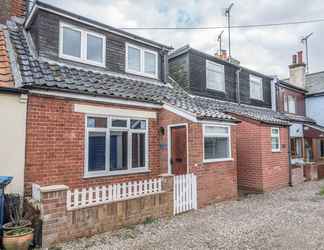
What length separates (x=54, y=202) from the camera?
539 centimetres

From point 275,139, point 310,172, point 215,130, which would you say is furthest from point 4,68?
point 310,172

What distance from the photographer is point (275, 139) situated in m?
12.9

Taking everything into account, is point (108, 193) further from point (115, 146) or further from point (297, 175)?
point (297, 175)

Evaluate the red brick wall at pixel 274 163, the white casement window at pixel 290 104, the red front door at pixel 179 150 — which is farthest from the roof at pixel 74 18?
the white casement window at pixel 290 104

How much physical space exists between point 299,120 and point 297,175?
6849 millimetres

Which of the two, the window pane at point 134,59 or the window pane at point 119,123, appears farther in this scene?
the window pane at point 134,59

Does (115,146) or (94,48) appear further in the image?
(94,48)

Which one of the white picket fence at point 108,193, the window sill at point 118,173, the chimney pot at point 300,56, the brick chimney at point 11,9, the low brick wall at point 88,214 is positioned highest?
the chimney pot at point 300,56

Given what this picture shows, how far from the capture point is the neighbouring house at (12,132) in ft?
21.0

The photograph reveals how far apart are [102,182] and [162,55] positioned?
7325mm

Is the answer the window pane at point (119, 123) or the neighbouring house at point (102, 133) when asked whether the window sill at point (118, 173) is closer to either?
the neighbouring house at point (102, 133)

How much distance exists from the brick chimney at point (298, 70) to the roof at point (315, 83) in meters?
1.04

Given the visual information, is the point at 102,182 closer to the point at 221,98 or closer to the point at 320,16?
the point at 221,98

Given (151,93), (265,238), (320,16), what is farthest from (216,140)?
(320,16)
